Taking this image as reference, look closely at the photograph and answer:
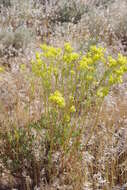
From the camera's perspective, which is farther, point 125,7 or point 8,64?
point 125,7

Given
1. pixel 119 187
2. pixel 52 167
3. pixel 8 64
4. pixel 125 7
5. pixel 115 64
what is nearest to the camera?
pixel 115 64

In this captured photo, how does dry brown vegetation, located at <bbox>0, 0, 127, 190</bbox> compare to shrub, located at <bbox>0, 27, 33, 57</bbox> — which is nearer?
dry brown vegetation, located at <bbox>0, 0, 127, 190</bbox>

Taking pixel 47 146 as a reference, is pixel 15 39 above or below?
above

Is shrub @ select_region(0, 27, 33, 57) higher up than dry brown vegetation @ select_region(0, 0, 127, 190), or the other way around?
shrub @ select_region(0, 27, 33, 57)

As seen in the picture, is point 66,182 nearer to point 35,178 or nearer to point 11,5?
point 35,178

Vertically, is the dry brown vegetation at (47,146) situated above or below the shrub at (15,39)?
below

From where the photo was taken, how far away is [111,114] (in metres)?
2.66

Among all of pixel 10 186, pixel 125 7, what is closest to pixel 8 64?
pixel 10 186

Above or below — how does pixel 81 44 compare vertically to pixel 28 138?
above

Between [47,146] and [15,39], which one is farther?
[15,39]

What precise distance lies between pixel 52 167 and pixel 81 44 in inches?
90.3

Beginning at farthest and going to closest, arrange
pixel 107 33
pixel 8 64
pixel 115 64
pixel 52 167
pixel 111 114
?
pixel 107 33 < pixel 8 64 < pixel 111 114 < pixel 52 167 < pixel 115 64

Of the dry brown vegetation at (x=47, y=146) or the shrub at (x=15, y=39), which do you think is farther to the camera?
the shrub at (x=15, y=39)


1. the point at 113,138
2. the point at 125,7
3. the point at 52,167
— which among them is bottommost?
the point at 52,167
